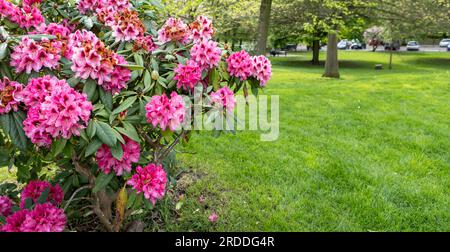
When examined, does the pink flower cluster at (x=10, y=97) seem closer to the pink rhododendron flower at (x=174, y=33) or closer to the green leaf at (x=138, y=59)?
the green leaf at (x=138, y=59)

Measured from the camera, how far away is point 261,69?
6.60 ft

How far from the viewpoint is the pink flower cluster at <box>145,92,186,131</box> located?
153 centimetres

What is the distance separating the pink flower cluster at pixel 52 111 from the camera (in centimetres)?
133

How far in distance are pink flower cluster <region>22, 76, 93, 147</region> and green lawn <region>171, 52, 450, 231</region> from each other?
1.33m

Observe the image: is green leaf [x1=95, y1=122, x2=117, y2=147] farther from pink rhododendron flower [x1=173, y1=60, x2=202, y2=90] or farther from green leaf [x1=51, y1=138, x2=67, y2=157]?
pink rhododendron flower [x1=173, y1=60, x2=202, y2=90]

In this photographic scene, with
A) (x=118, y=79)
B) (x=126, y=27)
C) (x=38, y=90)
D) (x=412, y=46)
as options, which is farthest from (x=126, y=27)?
(x=412, y=46)

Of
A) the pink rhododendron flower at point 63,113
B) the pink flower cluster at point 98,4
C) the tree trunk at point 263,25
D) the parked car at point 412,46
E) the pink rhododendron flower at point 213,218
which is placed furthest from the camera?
the parked car at point 412,46

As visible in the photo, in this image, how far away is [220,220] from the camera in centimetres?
257

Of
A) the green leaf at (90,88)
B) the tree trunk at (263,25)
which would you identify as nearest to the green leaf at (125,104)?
the green leaf at (90,88)

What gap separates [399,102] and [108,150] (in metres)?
5.53

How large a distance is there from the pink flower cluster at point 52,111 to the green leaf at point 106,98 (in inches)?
5.9
